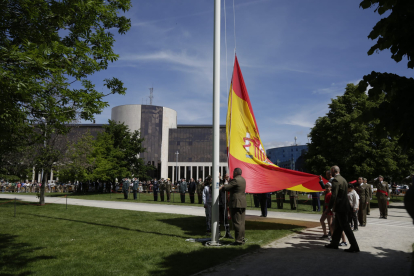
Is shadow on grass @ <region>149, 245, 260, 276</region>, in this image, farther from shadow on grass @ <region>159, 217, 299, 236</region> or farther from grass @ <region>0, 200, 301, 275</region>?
shadow on grass @ <region>159, 217, 299, 236</region>

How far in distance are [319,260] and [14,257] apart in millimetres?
6738


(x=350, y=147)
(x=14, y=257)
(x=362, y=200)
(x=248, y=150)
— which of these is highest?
(x=350, y=147)

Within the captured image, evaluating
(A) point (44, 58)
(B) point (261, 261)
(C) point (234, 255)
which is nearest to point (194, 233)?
(C) point (234, 255)

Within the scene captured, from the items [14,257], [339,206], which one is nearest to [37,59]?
[14,257]

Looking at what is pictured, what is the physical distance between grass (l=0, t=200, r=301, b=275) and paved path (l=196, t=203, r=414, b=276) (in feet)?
1.59

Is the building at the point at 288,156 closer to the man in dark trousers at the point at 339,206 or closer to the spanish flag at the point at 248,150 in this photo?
the spanish flag at the point at 248,150

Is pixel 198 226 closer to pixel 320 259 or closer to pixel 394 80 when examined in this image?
pixel 320 259

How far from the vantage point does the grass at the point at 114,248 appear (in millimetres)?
6273

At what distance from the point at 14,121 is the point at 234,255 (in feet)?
19.5

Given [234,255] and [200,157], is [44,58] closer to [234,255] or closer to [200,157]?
A: [234,255]

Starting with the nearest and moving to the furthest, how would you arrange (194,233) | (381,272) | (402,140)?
(402,140) → (381,272) → (194,233)

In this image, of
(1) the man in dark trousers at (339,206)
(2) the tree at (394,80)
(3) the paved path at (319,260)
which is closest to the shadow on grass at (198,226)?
(3) the paved path at (319,260)

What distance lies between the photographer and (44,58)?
634 centimetres

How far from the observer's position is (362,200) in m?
12.8
